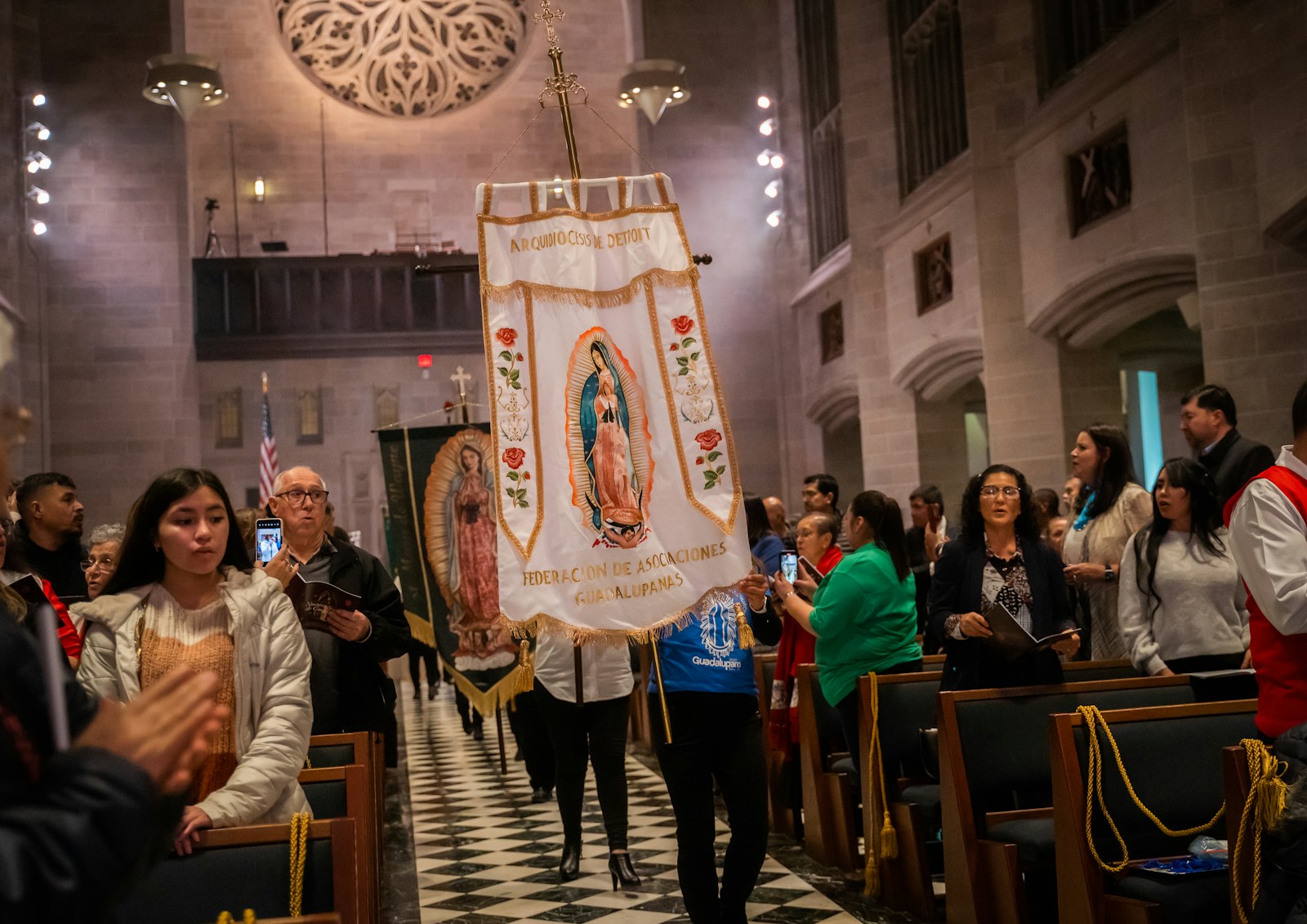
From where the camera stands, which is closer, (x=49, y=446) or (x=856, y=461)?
(x=49, y=446)

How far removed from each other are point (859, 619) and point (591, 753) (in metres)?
1.41

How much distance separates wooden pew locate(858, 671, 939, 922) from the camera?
4723 millimetres

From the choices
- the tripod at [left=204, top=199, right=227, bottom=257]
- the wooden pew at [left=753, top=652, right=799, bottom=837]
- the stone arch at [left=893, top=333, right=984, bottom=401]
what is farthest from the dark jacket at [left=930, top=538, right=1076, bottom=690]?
the tripod at [left=204, top=199, right=227, bottom=257]

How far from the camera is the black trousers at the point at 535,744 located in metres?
7.25

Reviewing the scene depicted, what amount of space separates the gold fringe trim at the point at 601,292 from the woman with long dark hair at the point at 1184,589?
6.20 ft

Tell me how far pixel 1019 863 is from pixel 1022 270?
818 centimetres

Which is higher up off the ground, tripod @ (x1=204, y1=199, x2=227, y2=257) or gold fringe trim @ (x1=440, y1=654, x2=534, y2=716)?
tripod @ (x1=204, y1=199, x2=227, y2=257)

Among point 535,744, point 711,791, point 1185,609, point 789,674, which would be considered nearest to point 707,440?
point 711,791

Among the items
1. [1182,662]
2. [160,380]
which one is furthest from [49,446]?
[1182,662]

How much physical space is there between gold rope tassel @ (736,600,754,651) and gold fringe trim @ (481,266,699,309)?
3.56 ft

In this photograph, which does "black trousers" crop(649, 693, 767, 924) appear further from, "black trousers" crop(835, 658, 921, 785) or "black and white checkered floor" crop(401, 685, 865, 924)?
"black trousers" crop(835, 658, 921, 785)

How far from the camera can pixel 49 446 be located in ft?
49.3

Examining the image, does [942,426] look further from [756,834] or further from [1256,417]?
[756,834]

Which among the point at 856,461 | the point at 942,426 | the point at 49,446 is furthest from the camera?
the point at 856,461
